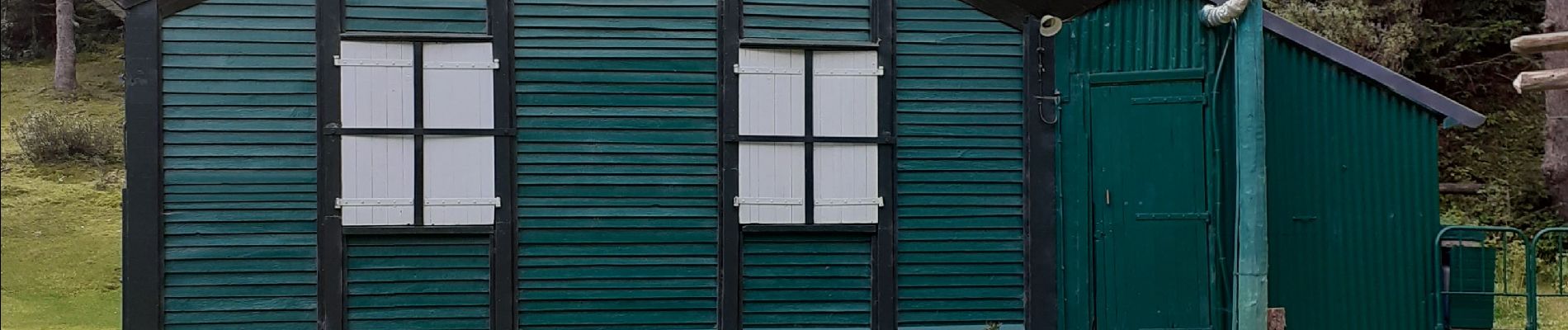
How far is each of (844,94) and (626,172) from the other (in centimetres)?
Answer: 148

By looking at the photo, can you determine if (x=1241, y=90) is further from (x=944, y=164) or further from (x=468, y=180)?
(x=468, y=180)

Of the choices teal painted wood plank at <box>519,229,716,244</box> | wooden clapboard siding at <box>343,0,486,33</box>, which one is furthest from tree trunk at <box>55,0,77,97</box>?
teal painted wood plank at <box>519,229,716,244</box>

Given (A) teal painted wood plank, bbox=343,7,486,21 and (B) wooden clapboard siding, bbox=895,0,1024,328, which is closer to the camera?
(A) teal painted wood plank, bbox=343,7,486,21

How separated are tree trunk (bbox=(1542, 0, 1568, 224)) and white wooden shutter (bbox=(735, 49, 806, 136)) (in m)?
12.6

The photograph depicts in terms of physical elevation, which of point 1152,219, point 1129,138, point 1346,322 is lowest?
point 1346,322

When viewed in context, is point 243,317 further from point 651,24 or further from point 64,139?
point 64,139

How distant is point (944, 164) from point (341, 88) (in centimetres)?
379

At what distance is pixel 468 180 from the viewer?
662cm

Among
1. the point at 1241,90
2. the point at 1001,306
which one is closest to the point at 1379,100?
the point at 1241,90

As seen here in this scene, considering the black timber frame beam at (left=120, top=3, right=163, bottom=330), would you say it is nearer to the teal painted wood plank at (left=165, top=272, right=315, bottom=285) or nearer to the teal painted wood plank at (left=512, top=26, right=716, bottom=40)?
the teal painted wood plank at (left=165, top=272, right=315, bottom=285)

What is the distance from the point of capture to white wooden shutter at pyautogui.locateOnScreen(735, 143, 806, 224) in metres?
6.81

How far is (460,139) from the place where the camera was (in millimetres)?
6617

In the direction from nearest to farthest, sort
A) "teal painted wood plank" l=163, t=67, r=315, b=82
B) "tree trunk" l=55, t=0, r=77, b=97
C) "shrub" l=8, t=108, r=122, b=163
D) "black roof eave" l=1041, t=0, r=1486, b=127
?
1. "teal painted wood plank" l=163, t=67, r=315, b=82
2. "black roof eave" l=1041, t=0, r=1486, b=127
3. "shrub" l=8, t=108, r=122, b=163
4. "tree trunk" l=55, t=0, r=77, b=97

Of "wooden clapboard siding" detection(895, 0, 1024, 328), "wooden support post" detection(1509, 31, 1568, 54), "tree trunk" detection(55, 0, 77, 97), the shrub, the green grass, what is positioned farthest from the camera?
"tree trunk" detection(55, 0, 77, 97)
